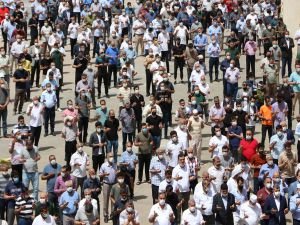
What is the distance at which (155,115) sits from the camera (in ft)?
101

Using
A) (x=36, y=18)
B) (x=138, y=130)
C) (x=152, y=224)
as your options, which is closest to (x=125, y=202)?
(x=152, y=224)

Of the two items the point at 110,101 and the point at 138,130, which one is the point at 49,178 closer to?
the point at 138,130

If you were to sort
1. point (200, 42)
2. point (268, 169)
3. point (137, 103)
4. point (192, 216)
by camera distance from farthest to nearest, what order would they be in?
1. point (200, 42)
2. point (137, 103)
3. point (268, 169)
4. point (192, 216)

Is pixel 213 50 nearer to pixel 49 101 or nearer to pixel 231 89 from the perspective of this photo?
pixel 231 89

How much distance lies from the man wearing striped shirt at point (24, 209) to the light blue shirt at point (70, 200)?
0.67 metres

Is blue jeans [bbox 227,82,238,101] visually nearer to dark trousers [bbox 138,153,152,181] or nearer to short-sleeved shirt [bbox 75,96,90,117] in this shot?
short-sleeved shirt [bbox 75,96,90,117]

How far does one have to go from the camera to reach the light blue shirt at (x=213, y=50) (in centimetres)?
3844

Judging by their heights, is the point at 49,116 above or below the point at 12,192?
above

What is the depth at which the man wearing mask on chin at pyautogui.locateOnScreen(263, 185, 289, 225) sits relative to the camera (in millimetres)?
25625

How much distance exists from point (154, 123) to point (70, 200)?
208 inches

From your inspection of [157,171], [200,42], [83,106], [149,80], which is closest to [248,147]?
[157,171]

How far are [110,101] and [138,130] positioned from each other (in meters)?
3.70

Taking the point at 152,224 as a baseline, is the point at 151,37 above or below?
above

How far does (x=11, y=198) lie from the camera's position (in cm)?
2616
